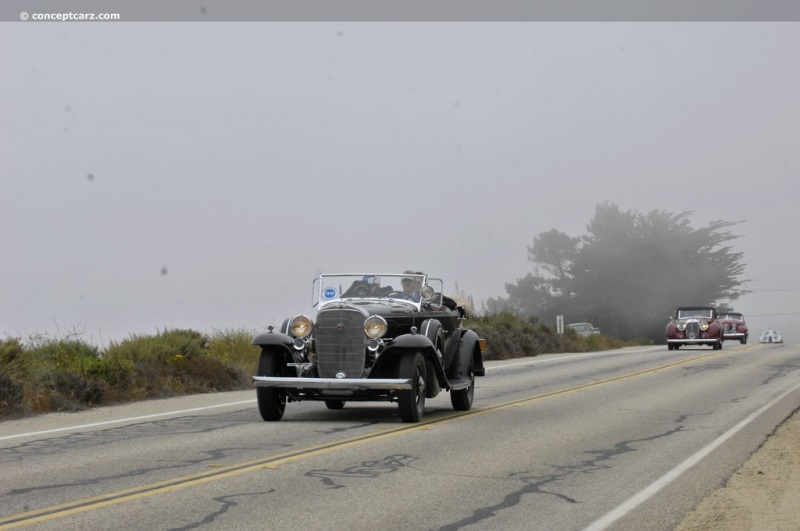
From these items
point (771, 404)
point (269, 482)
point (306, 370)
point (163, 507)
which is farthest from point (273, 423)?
point (771, 404)

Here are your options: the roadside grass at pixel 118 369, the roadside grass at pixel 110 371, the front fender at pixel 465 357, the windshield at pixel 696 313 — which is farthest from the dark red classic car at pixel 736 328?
the front fender at pixel 465 357

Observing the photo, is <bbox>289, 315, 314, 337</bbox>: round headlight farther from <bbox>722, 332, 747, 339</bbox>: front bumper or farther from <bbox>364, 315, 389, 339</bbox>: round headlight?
<bbox>722, 332, 747, 339</bbox>: front bumper

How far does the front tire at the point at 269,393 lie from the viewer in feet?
44.9

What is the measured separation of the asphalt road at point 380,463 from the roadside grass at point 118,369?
787 millimetres

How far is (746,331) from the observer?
5316cm

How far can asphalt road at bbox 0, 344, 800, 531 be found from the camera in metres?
7.74

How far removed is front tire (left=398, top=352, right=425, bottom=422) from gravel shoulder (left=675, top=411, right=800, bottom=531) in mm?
4213

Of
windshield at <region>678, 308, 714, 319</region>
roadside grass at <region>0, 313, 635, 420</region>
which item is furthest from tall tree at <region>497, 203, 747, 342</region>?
roadside grass at <region>0, 313, 635, 420</region>

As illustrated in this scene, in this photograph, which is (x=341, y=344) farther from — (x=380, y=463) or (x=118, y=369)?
(x=118, y=369)

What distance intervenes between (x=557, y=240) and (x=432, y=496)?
100522mm

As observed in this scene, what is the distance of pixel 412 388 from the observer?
43.6 ft

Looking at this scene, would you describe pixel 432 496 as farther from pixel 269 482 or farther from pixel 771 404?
pixel 771 404

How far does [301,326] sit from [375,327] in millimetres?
1045

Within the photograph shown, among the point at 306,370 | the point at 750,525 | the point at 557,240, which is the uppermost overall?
the point at 557,240
